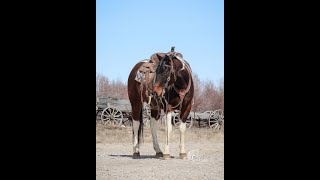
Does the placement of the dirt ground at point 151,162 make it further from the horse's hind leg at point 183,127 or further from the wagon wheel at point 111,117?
the wagon wheel at point 111,117

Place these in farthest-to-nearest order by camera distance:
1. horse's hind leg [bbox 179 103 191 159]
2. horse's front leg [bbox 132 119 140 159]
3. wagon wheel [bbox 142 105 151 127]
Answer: wagon wheel [bbox 142 105 151 127]
horse's front leg [bbox 132 119 140 159]
horse's hind leg [bbox 179 103 191 159]

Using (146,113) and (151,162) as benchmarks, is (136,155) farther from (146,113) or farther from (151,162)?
(146,113)

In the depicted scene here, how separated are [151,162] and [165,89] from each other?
1030 millimetres

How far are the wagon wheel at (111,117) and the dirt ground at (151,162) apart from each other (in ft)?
5.16

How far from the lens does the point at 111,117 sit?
517 inches

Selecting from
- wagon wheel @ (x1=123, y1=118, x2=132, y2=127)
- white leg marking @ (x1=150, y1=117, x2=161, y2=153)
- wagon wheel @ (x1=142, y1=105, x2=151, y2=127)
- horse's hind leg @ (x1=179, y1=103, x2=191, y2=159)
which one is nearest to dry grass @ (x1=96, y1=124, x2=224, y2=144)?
wagon wheel @ (x1=142, y1=105, x2=151, y2=127)

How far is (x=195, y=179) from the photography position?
5.82 meters

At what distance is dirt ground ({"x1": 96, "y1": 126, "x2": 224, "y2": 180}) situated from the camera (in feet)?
20.2

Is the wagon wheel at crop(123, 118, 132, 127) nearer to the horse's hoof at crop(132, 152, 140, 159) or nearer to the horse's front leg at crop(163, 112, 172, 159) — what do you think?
the horse's hoof at crop(132, 152, 140, 159)

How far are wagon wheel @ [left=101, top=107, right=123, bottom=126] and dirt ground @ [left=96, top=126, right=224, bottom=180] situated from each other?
1.57m
